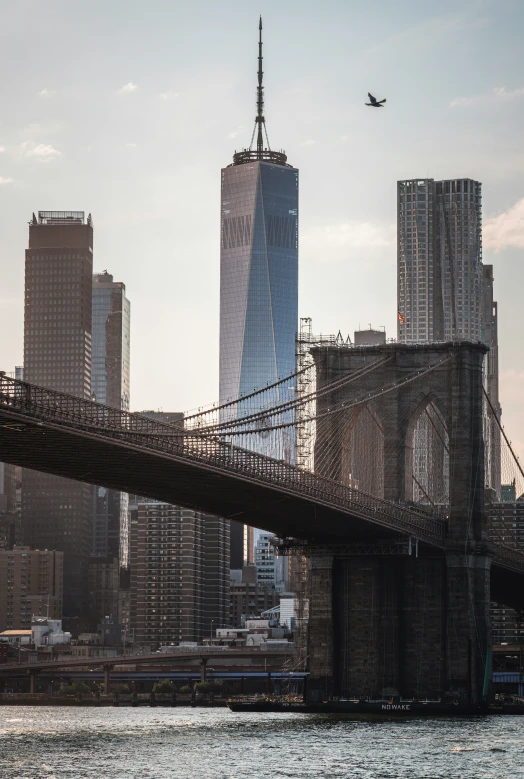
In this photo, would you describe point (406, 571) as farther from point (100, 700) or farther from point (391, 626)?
point (100, 700)

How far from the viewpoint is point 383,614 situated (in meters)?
95.9

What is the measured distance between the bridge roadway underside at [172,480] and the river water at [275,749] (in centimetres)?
975

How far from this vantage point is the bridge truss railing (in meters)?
63.9

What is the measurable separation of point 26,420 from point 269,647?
130520 millimetres

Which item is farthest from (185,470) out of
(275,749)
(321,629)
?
(321,629)

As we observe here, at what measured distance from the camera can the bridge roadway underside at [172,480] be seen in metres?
67.4

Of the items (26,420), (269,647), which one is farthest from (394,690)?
(269,647)

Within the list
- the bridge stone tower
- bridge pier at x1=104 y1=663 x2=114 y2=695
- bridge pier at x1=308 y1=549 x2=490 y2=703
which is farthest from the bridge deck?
bridge pier at x1=104 y1=663 x2=114 y2=695

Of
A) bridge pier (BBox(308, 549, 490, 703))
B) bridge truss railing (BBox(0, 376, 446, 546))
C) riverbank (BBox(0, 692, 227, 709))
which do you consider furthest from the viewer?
riverbank (BBox(0, 692, 227, 709))

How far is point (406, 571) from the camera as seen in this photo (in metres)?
97.2

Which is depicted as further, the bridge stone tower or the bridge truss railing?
the bridge stone tower

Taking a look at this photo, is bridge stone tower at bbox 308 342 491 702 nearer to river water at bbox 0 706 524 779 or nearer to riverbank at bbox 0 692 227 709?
river water at bbox 0 706 524 779

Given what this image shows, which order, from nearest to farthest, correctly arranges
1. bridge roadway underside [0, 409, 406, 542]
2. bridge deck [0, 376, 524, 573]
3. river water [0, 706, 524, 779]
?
river water [0, 706, 524, 779], bridge deck [0, 376, 524, 573], bridge roadway underside [0, 409, 406, 542]

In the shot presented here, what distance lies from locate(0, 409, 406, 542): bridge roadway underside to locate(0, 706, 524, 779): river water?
9.75 m
